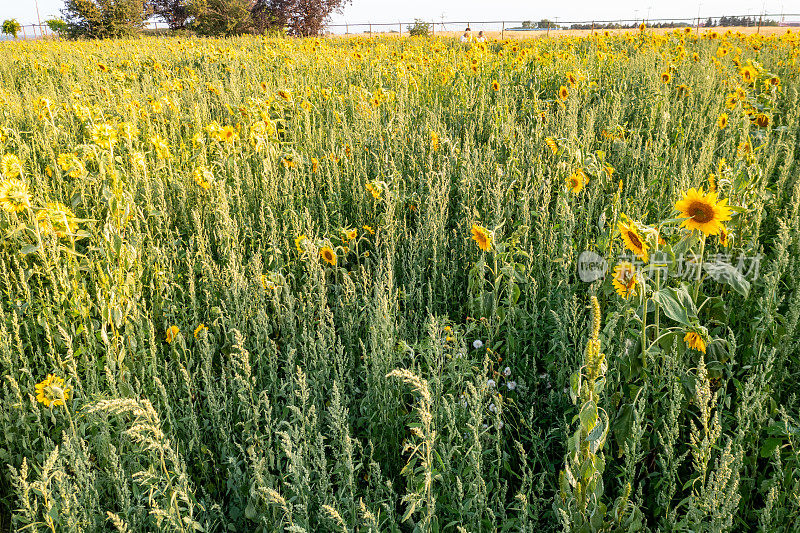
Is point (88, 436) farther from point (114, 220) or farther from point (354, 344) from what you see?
point (114, 220)

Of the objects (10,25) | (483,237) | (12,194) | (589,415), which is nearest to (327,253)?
(483,237)

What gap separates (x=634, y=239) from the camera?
1.84 m

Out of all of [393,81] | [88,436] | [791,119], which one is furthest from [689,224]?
[393,81]

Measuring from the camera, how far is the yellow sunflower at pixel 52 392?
5.46ft

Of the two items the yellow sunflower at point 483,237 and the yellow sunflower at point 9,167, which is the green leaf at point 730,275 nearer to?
the yellow sunflower at point 483,237

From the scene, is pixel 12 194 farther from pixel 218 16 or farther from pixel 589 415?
pixel 218 16

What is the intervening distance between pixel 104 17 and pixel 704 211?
111 ft

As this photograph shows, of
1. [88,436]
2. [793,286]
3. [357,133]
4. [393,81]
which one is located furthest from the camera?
[393,81]

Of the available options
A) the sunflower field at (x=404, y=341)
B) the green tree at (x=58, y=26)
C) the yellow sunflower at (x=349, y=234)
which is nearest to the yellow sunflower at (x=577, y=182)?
the sunflower field at (x=404, y=341)

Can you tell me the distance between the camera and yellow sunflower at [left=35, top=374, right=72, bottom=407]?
167 cm

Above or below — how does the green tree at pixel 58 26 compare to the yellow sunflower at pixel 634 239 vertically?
above

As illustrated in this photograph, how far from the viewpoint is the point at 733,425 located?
1758mm

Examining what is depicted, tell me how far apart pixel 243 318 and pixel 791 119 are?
192 inches

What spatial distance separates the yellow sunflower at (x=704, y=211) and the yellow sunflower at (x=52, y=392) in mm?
2290
